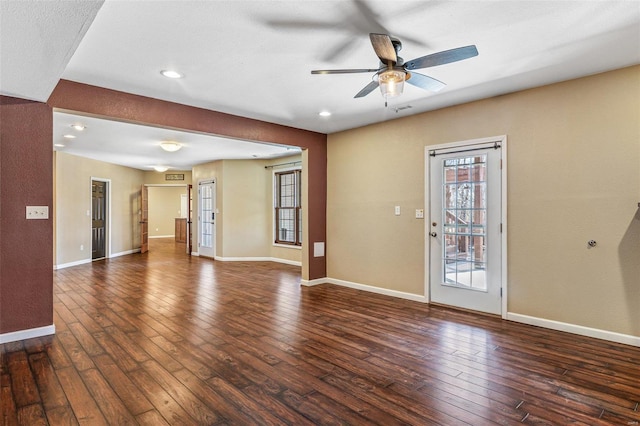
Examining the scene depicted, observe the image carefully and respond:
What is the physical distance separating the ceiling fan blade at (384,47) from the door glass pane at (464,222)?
7.40ft

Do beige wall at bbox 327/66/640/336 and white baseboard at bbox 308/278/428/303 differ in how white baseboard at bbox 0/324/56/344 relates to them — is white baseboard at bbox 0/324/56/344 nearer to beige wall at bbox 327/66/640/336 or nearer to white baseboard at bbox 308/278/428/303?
white baseboard at bbox 308/278/428/303

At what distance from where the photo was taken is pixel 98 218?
8.81m

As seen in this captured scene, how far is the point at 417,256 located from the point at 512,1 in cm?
318

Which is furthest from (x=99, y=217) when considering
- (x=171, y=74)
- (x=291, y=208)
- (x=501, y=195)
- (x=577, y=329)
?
(x=577, y=329)

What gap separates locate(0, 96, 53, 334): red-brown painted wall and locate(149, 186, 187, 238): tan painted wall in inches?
472

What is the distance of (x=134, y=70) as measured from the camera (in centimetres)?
320

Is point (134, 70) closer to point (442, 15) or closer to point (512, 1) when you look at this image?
point (442, 15)

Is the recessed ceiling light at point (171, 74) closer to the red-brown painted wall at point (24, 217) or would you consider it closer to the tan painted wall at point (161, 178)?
the red-brown painted wall at point (24, 217)

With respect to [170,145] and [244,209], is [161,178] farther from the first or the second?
[170,145]

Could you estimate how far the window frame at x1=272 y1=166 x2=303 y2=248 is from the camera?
807 centimetres

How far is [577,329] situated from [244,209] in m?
7.04

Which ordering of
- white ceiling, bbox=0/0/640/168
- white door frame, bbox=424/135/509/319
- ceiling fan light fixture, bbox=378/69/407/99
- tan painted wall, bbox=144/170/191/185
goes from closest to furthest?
1. white ceiling, bbox=0/0/640/168
2. ceiling fan light fixture, bbox=378/69/407/99
3. white door frame, bbox=424/135/509/319
4. tan painted wall, bbox=144/170/191/185

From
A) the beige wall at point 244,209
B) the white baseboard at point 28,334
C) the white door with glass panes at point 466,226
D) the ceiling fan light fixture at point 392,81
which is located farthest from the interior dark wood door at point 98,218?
the ceiling fan light fixture at point 392,81

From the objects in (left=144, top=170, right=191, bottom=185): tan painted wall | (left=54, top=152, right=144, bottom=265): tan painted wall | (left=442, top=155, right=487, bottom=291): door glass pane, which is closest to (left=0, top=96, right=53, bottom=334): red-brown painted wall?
(left=442, top=155, right=487, bottom=291): door glass pane
